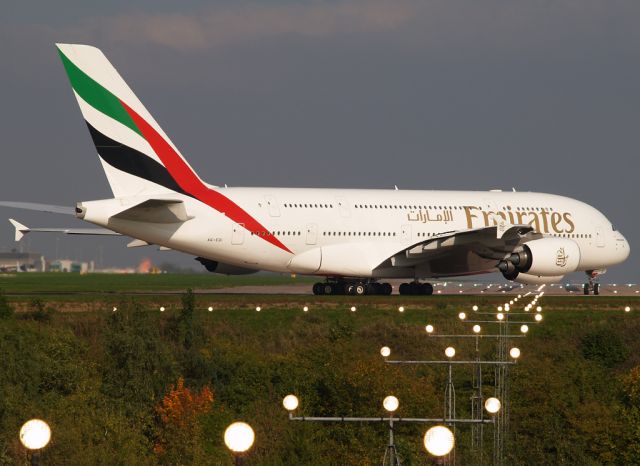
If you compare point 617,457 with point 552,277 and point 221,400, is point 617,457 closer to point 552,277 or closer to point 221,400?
point 221,400

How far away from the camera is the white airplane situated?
48.8 meters

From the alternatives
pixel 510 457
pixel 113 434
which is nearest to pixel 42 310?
pixel 113 434

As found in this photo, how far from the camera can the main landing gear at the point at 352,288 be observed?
55.3 meters

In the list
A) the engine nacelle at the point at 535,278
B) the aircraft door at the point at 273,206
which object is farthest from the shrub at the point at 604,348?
the aircraft door at the point at 273,206

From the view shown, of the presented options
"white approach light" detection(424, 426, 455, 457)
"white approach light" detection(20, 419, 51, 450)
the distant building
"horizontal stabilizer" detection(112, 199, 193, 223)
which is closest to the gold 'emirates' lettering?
"horizontal stabilizer" detection(112, 199, 193, 223)

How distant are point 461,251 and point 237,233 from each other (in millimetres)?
10334

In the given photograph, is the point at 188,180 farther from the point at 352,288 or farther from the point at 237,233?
the point at 352,288

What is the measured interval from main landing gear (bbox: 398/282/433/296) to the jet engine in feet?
13.9

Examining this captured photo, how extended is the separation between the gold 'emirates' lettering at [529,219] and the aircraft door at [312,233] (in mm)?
8147

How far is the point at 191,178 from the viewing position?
164 feet

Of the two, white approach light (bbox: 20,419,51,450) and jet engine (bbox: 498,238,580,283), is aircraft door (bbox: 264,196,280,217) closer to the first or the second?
jet engine (bbox: 498,238,580,283)

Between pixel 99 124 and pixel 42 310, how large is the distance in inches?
349

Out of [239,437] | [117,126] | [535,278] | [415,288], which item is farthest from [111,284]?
[239,437]

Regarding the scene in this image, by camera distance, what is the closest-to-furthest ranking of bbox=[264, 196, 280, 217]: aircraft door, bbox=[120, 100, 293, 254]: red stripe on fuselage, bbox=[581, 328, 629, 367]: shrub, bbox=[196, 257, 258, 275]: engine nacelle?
bbox=[581, 328, 629, 367]: shrub
bbox=[120, 100, 293, 254]: red stripe on fuselage
bbox=[264, 196, 280, 217]: aircraft door
bbox=[196, 257, 258, 275]: engine nacelle
